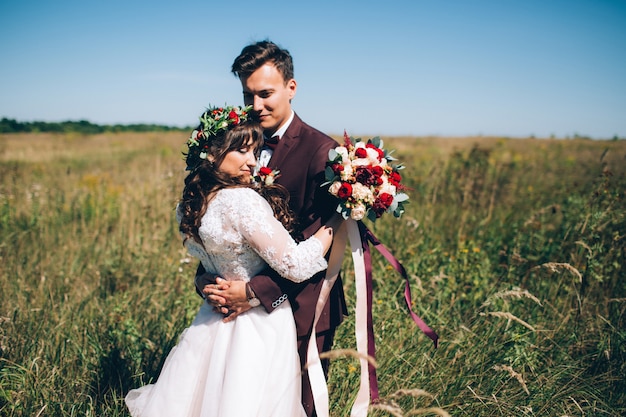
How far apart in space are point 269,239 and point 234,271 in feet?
1.17

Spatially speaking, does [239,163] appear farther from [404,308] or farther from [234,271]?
[404,308]

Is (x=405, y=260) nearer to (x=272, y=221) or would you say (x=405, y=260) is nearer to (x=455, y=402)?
(x=455, y=402)

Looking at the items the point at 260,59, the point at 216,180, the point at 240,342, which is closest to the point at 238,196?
the point at 216,180

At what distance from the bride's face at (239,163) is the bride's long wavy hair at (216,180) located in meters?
0.02

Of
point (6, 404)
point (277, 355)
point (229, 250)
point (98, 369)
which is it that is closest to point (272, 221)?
point (229, 250)

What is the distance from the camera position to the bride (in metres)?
2.11

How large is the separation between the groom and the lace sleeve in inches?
8.1

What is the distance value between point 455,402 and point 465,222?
133 inches

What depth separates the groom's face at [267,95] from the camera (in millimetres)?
2633

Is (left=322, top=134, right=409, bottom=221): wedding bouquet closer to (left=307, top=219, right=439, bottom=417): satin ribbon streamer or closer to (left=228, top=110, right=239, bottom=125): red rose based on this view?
(left=307, top=219, right=439, bottom=417): satin ribbon streamer

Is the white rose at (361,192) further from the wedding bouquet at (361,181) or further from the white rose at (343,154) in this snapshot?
the white rose at (343,154)

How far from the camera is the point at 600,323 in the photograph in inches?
148

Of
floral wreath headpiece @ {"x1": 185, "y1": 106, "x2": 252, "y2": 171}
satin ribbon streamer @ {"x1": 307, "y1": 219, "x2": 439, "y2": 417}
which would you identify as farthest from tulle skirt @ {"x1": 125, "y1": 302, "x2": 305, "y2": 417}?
floral wreath headpiece @ {"x1": 185, "y1": 106, "x2": 252, "y2": 171}

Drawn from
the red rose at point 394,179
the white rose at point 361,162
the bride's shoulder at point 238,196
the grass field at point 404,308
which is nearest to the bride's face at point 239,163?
the bride's shoulder at point 238,196
